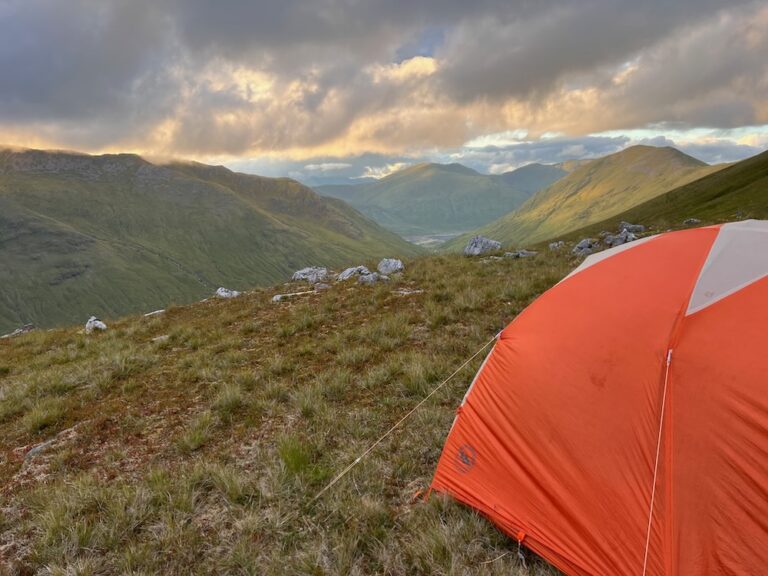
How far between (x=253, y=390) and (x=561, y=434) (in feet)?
20.7

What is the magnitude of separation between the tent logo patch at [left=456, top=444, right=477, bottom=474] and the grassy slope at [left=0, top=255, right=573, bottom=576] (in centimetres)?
50

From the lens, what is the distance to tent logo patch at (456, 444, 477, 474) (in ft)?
17.8

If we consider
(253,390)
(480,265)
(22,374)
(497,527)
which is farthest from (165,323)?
(497,527)

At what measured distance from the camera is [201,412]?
26.8ft

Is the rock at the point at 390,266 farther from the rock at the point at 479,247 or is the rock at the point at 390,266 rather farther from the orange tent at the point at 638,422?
the orange tent at the point at 638,422

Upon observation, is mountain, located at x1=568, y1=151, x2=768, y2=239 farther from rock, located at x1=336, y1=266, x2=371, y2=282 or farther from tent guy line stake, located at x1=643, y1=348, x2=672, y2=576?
tent guy line stake, located at x1=643, y1=348, x2=672, y2=576

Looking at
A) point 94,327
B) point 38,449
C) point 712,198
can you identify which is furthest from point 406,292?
point 712,198

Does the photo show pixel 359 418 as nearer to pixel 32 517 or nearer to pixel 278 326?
pixel 32 517

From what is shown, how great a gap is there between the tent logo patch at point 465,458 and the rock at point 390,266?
14.3m

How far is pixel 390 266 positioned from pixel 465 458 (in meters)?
15.5

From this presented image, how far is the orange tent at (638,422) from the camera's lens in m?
3.97

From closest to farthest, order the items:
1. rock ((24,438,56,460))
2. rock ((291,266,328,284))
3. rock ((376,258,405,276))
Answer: rock ((24,438,56,460)) < rock ((376,258,405,276)) < rock ((291,266,328,284))

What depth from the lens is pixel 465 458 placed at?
5.50m

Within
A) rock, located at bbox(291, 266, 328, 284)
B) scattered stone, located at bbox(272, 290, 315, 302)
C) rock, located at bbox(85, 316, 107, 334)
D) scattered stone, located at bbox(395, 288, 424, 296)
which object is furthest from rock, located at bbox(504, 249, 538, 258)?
rock, located at bbox(85, 316, 107, 334)
